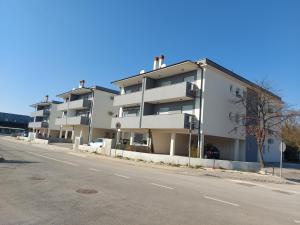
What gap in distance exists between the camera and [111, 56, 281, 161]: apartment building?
1182 inches

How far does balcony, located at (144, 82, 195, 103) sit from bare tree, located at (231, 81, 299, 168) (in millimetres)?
6415

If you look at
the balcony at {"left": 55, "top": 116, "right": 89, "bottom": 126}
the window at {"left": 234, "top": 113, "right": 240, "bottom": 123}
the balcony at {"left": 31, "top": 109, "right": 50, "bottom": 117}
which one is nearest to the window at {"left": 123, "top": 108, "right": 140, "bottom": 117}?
the window at {"left": 234, "top": 113, "right": 240, "bottom": 123}

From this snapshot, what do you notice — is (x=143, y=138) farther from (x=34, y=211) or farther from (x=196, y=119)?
(x=34, y=211)

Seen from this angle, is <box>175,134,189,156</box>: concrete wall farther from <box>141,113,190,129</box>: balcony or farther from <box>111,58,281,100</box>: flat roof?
<box>111,58,281,100</box>: flat roof

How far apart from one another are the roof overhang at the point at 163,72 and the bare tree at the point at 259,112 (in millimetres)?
6999

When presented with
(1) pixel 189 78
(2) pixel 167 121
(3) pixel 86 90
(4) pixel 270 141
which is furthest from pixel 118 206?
(3) pixel 86 90

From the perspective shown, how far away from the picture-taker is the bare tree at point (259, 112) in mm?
29281

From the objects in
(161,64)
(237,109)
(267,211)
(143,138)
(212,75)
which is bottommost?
(267,211)

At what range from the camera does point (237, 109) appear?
113 feet

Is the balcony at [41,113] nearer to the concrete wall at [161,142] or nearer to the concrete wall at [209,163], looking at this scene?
the concrete wall at [161,142]

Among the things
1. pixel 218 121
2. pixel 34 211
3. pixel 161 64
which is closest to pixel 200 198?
pixel 34 211

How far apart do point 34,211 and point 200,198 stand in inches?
229

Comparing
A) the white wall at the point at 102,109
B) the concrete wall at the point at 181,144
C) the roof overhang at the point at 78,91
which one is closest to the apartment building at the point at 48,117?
the roof overhang at the point at 78,91

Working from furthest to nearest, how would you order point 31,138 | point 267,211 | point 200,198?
1. point 31,138
2. point 200,198
3. point 267,211
